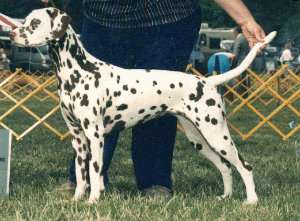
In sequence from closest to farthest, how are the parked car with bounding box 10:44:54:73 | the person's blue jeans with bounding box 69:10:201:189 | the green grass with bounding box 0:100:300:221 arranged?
the green grass with bounding box 0:100:300:221, the person's blue jeans with bounding box 69:10:201:189, the parked car with bounding box 10:44:54:73

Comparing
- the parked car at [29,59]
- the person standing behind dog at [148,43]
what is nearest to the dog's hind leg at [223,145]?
the person standing behind dog at [148,43]

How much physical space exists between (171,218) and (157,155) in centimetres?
110

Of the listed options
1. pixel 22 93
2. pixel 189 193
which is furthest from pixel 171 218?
pixel 22 93

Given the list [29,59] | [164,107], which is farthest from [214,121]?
[29,59]

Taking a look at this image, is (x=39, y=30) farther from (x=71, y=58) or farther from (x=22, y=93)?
(x=22, y=93)

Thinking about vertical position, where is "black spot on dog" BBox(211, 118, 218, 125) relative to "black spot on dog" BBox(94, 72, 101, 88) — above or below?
below

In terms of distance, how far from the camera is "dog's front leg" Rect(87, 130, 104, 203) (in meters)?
4.42

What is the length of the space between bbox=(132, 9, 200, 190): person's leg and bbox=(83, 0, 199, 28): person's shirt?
46 mm

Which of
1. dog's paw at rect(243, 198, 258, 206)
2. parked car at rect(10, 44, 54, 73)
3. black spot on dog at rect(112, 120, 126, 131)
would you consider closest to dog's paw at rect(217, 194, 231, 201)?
dog's paw at rect(243, 198, 258, 206)

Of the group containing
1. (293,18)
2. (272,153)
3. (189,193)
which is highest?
(189,193)

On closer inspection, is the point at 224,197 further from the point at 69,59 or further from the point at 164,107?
the point at 69,59

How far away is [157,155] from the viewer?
16.8 ft

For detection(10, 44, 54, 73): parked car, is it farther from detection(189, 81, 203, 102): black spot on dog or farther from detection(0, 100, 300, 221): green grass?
detection(189, 81, 203, 102): black spot on dog

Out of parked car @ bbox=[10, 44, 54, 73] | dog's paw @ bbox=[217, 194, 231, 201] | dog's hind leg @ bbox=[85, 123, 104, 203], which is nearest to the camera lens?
dog's hind leg @ bbox=[85, 123, 104, 203]
